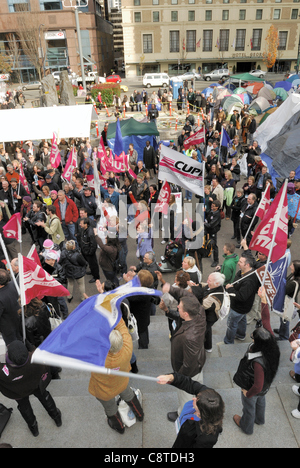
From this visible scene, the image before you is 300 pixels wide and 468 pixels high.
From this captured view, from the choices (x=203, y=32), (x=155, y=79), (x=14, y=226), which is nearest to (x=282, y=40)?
(x=203, y=32)

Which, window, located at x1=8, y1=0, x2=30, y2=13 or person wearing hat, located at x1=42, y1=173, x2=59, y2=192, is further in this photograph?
window, located at x1=8, y1=0, x2=30, y2=13

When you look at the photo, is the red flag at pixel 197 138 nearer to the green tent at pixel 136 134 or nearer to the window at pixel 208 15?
the green tent at pixel 136 134

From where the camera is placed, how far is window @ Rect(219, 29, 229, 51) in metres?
51.6

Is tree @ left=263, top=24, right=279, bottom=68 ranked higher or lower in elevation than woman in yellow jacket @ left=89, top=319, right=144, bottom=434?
higher

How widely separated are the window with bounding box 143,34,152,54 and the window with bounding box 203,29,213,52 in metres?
8.28

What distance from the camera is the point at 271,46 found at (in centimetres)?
5059

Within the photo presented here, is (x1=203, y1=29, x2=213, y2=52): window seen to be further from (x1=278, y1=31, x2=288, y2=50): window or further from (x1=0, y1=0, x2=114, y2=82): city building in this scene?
(x1=0, y1=0, x2=114, y2=82): city building

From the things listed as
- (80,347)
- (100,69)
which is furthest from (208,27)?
(80,347)

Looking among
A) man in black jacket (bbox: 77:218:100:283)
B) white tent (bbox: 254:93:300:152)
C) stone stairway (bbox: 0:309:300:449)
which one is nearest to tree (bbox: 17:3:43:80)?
white tent (bbox: 254:93:300:152)

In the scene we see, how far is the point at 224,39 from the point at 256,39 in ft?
16.3

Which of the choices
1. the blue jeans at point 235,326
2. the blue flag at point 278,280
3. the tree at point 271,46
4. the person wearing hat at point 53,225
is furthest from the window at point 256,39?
the blue jeans at point 235,326

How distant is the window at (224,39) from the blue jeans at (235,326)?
Answer: 5618 cm

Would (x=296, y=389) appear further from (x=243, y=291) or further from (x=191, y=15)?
(x=191, y=15)
